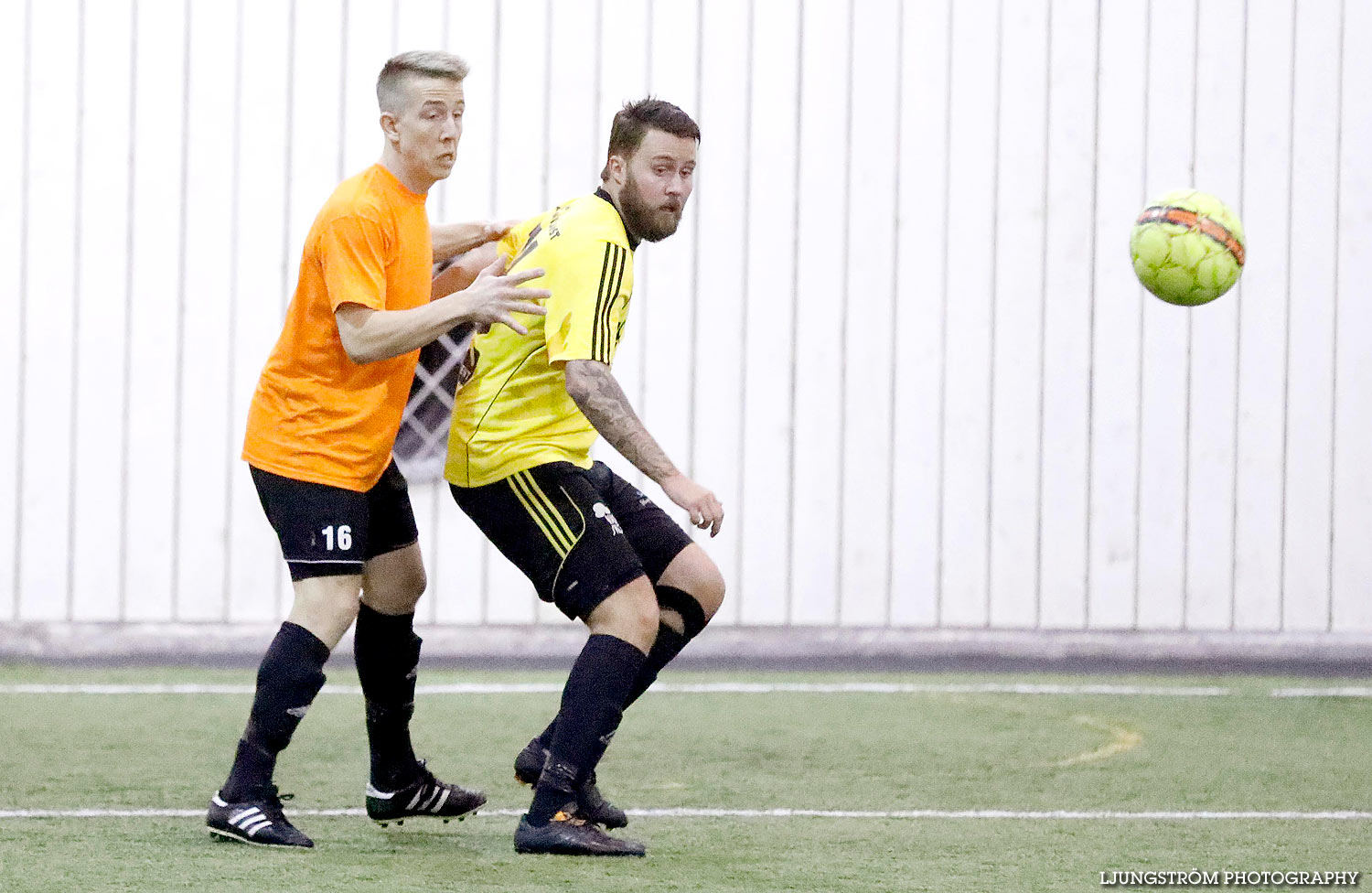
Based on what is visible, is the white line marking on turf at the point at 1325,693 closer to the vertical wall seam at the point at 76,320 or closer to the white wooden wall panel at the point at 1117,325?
the white wooden wall panel at the point at 1117,325

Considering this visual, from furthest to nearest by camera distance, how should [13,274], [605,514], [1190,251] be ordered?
[13,274]
[1190,251]
[605,514]

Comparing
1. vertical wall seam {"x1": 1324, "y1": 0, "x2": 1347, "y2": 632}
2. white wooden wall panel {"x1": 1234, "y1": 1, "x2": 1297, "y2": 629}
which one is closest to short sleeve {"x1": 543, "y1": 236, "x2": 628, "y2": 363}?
white wooden wall panel {"x1": 1234, "y1": 1, "x2": 1297, "y2": 629}

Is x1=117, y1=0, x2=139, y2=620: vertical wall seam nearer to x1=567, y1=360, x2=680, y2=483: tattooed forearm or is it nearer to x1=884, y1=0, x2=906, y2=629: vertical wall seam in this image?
x1=884, y1=0, x2=906, y2=629: vertical wall seam

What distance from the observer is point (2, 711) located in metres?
6.43

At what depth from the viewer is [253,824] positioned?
4191 mm

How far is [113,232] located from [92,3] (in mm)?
1090

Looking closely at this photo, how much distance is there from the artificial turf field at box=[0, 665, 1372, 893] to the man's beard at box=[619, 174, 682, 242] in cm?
160

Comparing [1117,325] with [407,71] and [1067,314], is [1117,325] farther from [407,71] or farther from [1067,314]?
[407,71]

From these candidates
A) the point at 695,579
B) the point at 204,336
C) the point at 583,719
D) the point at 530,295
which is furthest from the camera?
the point at 204,336

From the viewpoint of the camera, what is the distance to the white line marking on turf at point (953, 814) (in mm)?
4750

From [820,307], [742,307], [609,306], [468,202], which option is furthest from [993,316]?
[609,306]

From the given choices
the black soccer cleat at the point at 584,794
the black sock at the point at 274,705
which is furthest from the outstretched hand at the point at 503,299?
the black soccer cleat at the point at 584,794

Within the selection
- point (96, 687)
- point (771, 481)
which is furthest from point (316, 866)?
point (771, 481)

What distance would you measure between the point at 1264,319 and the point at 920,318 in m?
1.73
